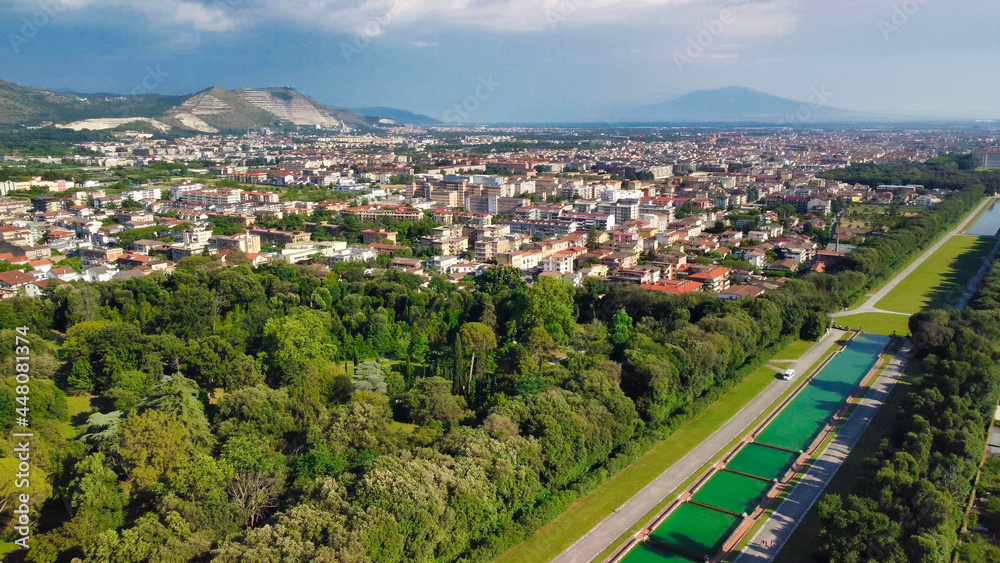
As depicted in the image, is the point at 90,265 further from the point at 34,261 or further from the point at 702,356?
the point at 702,356

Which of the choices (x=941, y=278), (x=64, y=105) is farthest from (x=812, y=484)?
(x=64, y=105)

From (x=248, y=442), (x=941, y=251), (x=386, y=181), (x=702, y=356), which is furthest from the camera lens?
(x=386, y=181)

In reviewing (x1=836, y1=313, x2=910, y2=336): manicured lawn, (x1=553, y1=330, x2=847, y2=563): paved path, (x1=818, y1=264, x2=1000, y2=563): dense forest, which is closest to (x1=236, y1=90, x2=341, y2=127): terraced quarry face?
(x1=836, y1=313, x2=910, y2=336): manicured lawn

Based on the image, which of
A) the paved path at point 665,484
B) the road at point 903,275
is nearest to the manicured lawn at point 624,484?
the paved path at point 665,484

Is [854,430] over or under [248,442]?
under

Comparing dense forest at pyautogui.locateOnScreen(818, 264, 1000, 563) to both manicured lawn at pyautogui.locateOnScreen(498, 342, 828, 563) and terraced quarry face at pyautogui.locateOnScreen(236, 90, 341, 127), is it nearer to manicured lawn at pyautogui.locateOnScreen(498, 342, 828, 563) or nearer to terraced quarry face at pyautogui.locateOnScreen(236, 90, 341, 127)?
manicured lawn at pyautogui.locateOnScreen(498, 342, 828, 563)

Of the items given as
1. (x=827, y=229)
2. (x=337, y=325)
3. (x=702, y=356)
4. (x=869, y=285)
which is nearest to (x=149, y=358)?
(x=337, y=325)

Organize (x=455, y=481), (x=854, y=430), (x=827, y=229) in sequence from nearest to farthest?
(x=455, y=481)
(x=854, y=430)
(x=827, y=229)
